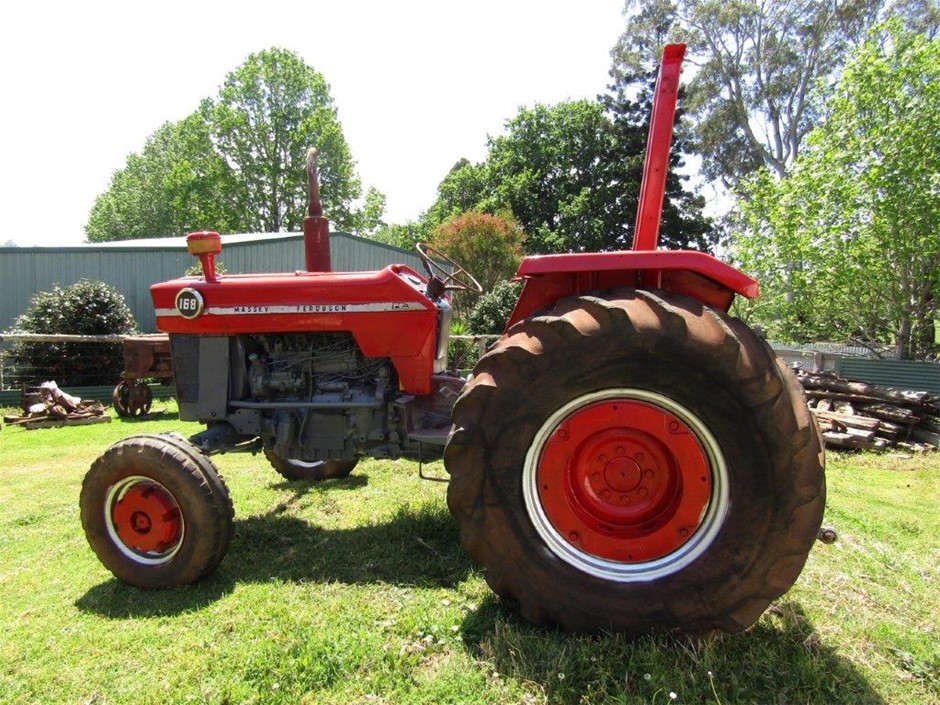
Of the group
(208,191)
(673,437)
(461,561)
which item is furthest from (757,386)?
(208,191)

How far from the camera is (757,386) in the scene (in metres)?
2.21

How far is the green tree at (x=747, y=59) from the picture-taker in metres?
23.0

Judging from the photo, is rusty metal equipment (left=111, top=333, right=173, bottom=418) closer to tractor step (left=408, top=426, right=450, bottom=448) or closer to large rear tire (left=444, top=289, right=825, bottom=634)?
tractor step (left=408, top=426, right=450, bottom=448)

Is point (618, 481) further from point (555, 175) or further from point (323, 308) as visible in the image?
point (555, 175)

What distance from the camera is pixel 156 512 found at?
3.08 meters

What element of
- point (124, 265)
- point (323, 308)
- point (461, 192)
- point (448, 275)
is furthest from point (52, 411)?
point (461, 192)

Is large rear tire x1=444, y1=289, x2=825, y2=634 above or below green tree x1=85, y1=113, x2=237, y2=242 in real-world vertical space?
below

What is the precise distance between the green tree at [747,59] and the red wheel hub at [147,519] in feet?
83.0

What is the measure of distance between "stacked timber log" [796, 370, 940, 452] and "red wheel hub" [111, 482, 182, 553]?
6.37 meters

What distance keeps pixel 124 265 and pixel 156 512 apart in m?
15.9

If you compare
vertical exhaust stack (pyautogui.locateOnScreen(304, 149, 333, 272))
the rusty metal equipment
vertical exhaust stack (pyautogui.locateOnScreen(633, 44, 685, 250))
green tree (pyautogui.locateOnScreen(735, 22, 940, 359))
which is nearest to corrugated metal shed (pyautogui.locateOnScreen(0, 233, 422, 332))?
the rusty metal equipment

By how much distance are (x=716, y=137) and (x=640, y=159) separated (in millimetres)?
4276

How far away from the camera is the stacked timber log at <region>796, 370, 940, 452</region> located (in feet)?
22.1

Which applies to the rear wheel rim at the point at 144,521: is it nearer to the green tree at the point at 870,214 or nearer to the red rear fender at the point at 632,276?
the red rear fender at the point at 632,276
